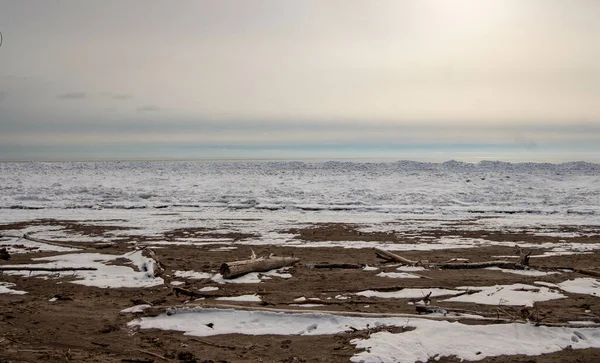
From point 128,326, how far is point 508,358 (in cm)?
512

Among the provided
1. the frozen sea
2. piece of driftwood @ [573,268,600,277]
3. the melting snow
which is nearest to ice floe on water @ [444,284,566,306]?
the melting snow

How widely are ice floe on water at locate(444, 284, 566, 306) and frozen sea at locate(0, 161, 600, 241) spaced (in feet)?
25.6

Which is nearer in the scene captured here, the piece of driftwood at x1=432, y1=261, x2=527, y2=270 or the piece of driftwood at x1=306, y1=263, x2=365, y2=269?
the piece of driftwood at x1=432, y1=261, x2=527, y2=270

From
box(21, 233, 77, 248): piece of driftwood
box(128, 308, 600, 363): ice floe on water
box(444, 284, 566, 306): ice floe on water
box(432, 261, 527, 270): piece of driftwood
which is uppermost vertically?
box(432, 261, 527, 270): piece of driftwood

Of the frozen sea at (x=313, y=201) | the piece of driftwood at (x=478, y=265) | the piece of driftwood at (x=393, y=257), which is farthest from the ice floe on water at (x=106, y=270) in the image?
the piece of driftwood at (x=478, y=265)

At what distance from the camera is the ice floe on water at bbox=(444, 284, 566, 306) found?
298 inches

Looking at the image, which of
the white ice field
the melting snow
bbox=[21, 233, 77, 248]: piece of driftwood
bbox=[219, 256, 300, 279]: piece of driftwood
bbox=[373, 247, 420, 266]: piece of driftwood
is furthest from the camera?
bbox=[21, 233, 77, 248]: piece of driftwood

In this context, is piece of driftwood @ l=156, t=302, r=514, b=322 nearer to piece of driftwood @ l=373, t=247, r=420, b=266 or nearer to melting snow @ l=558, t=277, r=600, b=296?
melting snow @ l=558, t=277, r=600, b=296

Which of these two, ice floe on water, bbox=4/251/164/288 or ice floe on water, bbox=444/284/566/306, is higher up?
ice floe on water, bbox=444/284/566/306

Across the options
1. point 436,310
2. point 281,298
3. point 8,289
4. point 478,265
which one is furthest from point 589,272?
point 8,289

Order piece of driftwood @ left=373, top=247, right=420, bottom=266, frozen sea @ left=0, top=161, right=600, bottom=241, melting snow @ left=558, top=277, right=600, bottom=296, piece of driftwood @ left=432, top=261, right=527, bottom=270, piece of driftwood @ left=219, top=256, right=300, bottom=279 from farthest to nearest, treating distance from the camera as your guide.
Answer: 1. frozen sea @ left=0, top=161, right=600, bottom=241
2. piece of driftwood @ left=373, top=247, right=420, bottom=266
3. piece of driftwood @ left=432, top=261, right=527, bottom=270
4. piece of driftwood @ left=219, top=256, right=300, bottom=279
5. melting snow @ left=558, top=277, right=600, bottom=296

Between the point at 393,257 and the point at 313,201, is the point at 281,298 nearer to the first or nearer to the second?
the point at 393,257

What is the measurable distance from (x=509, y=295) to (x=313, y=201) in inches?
727

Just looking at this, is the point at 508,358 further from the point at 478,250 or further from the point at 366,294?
the point at 478,250
